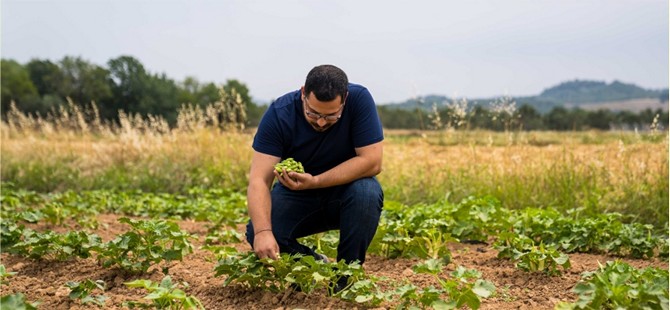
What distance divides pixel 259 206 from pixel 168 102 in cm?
1821

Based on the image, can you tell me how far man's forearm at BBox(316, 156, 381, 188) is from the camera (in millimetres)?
3748

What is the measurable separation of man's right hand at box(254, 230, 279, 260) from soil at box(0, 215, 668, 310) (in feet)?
0.77

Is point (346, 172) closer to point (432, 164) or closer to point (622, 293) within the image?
point (622, 293)

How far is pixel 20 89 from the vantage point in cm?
2836

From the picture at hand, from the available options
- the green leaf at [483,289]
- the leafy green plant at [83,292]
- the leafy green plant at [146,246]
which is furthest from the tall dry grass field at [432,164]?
the leafy green plant at [83,292]

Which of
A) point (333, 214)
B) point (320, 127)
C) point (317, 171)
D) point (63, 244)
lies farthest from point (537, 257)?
point (63, 244)

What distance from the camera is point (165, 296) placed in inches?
123

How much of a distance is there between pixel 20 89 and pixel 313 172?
89.9 ft

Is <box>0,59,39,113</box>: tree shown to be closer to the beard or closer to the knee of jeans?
the beard

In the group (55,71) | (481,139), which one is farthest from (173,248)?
(55,71)

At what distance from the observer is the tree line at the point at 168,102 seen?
863 centimetres

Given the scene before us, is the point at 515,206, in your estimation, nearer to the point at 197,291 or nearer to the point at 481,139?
the point at 481,139

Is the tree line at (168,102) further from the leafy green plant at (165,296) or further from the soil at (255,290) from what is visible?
the leafy green plant at (165,296)

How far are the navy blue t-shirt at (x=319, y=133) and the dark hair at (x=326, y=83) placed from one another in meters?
0.24
